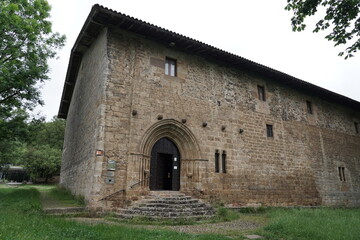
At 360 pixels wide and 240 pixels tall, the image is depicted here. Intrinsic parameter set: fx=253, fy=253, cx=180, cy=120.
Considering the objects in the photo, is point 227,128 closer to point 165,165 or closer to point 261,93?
point 165,165

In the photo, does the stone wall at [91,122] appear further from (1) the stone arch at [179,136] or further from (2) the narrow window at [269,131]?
(2) the narrow window at [269,131]

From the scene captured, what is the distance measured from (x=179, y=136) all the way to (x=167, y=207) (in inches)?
112

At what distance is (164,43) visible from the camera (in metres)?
10.1

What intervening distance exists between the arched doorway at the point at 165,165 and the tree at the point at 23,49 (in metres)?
6.15

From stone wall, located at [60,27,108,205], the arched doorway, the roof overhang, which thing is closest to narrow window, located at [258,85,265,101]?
the roof overhang

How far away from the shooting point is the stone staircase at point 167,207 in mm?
7268

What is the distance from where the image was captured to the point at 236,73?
12.1m

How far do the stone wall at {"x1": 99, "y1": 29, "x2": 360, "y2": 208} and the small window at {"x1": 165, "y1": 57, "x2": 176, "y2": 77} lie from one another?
20 centimetres

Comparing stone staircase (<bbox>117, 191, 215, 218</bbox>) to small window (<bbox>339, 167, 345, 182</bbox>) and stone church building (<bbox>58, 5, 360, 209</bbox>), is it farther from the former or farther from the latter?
small window (<bbox>339, 167, 345, 182</bbox>)

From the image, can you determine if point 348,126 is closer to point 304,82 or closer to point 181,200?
point 304,82

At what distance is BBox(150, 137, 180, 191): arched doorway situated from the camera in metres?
9.20

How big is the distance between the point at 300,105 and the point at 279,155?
379cm

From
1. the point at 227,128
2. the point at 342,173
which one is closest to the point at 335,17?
the point at 227,128

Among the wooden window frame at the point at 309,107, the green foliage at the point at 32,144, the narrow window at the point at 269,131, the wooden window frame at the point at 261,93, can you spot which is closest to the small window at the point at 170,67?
the wooden window frame at the point at 261,93
